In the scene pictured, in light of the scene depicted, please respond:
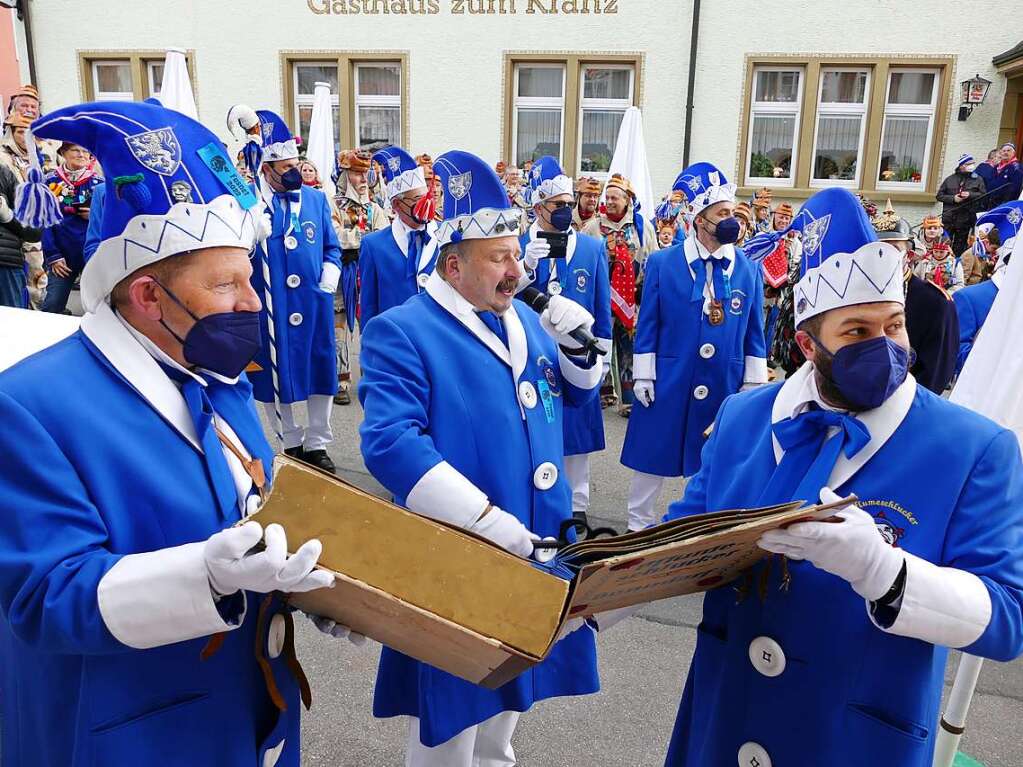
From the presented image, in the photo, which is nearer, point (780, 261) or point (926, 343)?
point (926, 343)

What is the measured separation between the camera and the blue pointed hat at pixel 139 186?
162 cm

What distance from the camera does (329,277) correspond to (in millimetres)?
6090

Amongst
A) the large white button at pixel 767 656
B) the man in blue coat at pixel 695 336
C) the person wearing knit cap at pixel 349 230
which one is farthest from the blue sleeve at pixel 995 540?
the person wearing knit cap at pixel 349 230

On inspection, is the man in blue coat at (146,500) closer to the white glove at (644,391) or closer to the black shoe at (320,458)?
the white glove at (644,391)

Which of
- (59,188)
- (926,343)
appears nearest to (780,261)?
(926,343)

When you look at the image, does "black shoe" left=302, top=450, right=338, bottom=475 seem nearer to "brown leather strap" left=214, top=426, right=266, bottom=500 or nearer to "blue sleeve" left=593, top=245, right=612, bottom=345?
"blue sleeve" left=593, top=245, right=612, bottom=345

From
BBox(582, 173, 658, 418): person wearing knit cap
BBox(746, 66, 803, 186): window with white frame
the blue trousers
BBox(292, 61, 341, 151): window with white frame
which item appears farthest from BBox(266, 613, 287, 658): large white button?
BBox(292, 61, 341, 151): window with white frame

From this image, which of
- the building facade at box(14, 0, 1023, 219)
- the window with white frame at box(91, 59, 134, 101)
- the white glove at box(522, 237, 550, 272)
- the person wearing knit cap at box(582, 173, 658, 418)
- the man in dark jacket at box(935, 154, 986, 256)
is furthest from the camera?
the window with white frame at box(91, 59, 134, 101)

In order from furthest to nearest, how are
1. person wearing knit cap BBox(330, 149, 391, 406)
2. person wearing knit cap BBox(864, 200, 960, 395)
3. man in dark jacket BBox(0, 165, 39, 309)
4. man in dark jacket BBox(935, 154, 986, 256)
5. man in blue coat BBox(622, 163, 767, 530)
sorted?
man in dark jacket BBox(935, 154, 986, 256)
person wearing knit cap BBox(330, 149, 391, 406)
man in dark jacket BBox(0, 165, 39, 309)
man in blue coat BBox(622, 163, 767, 530)
person wearing knit cap BBox(864, 200, 960, 395)

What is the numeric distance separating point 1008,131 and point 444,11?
409 inches

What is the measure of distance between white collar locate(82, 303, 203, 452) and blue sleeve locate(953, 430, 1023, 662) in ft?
5.21

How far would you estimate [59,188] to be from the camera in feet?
22.3

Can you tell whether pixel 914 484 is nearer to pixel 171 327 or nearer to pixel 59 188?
pixel 171 327

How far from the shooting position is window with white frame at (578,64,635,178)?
1497 centimetres
